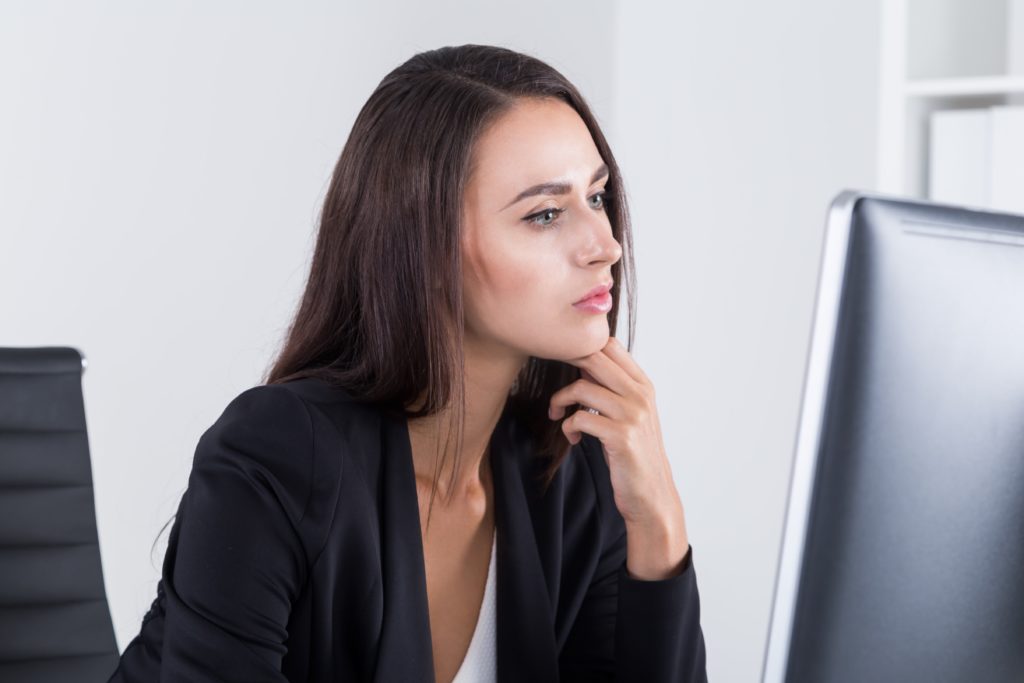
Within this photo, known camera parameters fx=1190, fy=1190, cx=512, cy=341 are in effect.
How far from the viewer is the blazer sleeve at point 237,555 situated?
108 cm

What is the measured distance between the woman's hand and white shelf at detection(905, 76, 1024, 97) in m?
1.37

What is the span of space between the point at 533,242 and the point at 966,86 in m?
1.42

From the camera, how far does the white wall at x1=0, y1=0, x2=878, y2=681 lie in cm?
206

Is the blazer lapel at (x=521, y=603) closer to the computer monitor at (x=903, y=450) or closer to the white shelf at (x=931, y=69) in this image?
the computer monitor at (x=903, y=450)

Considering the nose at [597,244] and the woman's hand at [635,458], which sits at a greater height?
the nose at [597,244]

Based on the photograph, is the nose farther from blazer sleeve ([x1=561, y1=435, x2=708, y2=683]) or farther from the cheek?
blazer sleeve ([x1=561, y1=435, x2=708, y2=683])

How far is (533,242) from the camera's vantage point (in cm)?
136

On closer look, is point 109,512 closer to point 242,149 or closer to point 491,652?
point 242,149

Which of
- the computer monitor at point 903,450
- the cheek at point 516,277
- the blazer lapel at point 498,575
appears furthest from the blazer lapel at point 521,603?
the computer monitor at point 903,450

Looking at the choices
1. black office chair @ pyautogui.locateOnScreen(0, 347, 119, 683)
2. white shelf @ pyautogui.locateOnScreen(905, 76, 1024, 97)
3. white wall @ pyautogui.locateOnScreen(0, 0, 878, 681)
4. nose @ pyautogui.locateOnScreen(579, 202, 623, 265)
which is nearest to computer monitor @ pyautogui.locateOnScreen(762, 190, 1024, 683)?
nose @ pyautogui.locateOnScreen(579, 202, 623, 265)

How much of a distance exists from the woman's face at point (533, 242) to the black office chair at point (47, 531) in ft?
1.78

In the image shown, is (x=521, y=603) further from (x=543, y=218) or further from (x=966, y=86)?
(x=966, y=86)

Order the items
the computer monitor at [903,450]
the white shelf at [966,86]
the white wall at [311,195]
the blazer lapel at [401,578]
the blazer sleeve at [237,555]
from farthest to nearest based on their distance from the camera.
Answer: the white shelf at [966,86] < the white wall at [311,195] < the blazer lapel at [401,578] < the blazer sleeve at [237,555] < the computer monitor at [903,450]

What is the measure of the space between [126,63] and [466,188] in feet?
3.46
